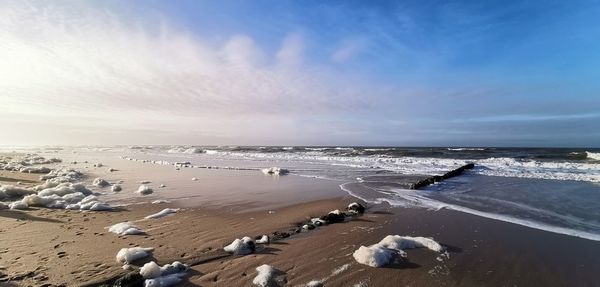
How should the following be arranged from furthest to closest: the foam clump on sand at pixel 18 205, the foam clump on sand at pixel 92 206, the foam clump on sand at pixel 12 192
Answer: the foam clump on sand at pixel 12 192
the foam clump on sand at pixel 92 206
the foam clump on sand at pixel 18 205

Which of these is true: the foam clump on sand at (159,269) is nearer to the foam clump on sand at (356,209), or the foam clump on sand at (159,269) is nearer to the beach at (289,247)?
the beach at (289,247)

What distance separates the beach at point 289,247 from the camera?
178 inches

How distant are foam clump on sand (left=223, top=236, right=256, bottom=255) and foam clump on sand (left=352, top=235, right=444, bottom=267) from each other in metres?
1.83

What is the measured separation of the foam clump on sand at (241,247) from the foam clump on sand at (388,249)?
1.83 m

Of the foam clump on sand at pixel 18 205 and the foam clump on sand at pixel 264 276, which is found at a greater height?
the foam clump on sand at pixel 18 205

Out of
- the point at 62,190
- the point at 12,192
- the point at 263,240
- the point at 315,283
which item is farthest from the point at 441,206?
the point at 12,192

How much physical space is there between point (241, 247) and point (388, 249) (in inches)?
102

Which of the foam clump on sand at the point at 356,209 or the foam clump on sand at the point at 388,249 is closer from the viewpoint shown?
the foam clump on sand at the point at 388,249

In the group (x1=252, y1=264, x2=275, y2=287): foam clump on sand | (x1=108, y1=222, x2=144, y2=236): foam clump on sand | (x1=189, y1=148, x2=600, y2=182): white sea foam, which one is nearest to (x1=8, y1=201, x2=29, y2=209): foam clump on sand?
(x1=108, y1=222, x2=144, y2=236): foam clump on sand

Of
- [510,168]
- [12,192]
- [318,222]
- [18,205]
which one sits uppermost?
[510,168]

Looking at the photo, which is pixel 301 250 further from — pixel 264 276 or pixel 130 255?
pixel 130 255

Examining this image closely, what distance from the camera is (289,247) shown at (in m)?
5.87

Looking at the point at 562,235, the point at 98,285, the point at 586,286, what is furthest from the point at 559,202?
the point at 98,285

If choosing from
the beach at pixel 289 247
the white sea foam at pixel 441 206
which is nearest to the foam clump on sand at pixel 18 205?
the beach at pixel 289 247
